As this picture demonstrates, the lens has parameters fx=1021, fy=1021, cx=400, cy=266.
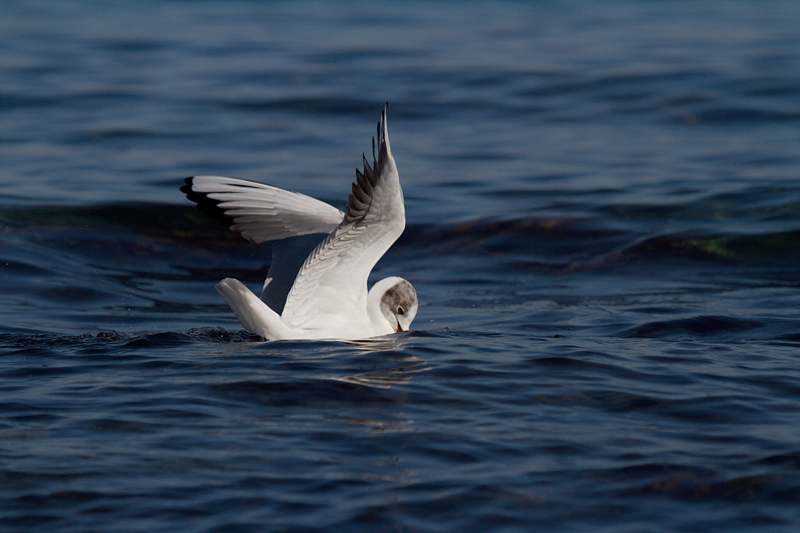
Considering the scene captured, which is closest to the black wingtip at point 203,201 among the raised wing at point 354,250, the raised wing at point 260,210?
the raised wing at point 260,210

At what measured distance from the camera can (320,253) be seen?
6270 millimetres

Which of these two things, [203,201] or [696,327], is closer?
[203,201]

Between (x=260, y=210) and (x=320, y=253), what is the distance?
172 centimetres

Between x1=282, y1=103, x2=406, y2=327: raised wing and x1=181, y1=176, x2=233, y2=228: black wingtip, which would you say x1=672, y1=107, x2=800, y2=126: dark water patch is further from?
x1=282, y1=103, x2=406, y2=327: raised wing

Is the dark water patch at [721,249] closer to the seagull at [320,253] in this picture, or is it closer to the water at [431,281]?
the water at [431,281]

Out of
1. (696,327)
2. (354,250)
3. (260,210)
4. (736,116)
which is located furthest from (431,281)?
(736,116)

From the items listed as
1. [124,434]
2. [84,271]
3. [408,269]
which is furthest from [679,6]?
[124,434]

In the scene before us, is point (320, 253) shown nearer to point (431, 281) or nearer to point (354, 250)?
point (354, 250)

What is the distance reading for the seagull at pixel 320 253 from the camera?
19.2ft

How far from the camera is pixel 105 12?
27891mm

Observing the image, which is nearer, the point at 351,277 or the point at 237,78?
the point at 351,277

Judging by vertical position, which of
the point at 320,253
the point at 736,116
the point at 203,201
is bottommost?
the point at 320,253

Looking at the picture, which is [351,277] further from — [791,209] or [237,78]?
[237,78]

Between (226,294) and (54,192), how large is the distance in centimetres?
686
